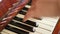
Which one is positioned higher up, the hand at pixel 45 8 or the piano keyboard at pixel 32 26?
the piano keyboard at pixel 32 26

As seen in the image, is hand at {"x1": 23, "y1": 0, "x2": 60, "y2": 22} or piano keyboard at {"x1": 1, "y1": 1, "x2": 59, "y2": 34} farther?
piano keyboard at {"x1": 1, "y1": 1, "x2": 59, "y2": 34}

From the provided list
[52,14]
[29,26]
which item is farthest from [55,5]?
[29,26]

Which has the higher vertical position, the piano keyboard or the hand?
the piano keyboard

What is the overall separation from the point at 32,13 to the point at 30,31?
1.18 meters

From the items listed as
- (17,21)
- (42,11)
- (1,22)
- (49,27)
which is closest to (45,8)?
(42,11)

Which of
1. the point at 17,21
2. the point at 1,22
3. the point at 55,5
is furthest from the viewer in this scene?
the point at 17,21

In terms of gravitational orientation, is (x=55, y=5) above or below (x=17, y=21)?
below

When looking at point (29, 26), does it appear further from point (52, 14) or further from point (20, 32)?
point (52, 14)

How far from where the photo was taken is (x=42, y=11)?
1.44ft

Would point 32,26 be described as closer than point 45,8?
No

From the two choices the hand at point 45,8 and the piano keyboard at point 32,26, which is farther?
the piano keyboard at point 32,26

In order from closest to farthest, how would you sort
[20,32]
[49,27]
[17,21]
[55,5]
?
[55,5] < [49,27] < [20,32] < [17,21]

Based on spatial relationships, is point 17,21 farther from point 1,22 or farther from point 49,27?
point 1,22

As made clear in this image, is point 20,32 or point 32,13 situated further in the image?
point 20,32
